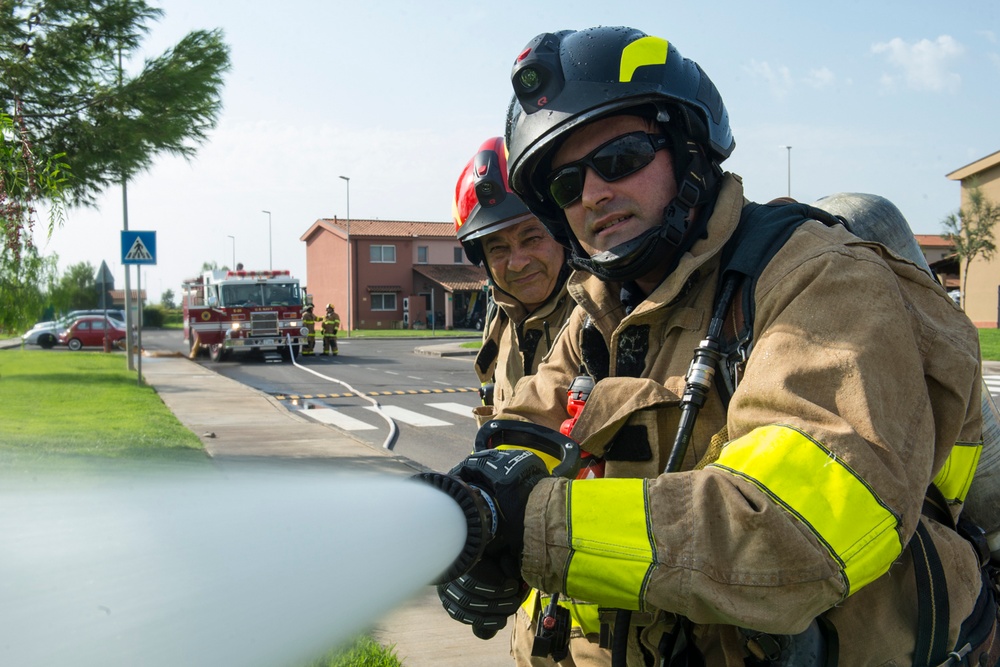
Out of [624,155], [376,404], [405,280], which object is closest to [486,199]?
[624,155]

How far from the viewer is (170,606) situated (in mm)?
901

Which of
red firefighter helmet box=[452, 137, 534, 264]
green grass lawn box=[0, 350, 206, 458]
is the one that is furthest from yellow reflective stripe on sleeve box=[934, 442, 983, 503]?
green grass lawn box=[0, 350, 206, 458]

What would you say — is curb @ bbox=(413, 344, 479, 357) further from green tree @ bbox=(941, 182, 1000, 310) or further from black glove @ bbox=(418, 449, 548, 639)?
black glove @ bbox=(418, 449, 548, 639)

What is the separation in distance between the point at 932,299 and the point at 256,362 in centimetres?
2435

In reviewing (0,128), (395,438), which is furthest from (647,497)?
(395,438)

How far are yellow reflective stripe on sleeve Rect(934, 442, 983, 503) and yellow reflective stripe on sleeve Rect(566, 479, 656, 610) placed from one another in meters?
0.69

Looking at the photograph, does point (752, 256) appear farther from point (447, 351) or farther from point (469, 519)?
point (447, 351)

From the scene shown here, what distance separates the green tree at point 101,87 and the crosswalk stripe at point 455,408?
576cm

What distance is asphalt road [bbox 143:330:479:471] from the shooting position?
1062cm

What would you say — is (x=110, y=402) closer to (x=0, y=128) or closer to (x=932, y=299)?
(x=0, y=128)

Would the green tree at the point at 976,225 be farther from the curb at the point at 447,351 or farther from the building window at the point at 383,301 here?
the building window at the point at 383,301

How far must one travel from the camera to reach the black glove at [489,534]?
1263 millimetres

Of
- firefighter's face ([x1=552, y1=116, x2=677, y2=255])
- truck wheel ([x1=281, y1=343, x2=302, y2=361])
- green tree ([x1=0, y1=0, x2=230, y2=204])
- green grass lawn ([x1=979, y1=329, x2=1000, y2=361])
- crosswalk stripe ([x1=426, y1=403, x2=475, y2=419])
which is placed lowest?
crosswalk stripe ([x1=426, y1=403, x2=475, y2=419])

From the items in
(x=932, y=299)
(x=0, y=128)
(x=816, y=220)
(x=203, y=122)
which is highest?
(x=203, y=122)
